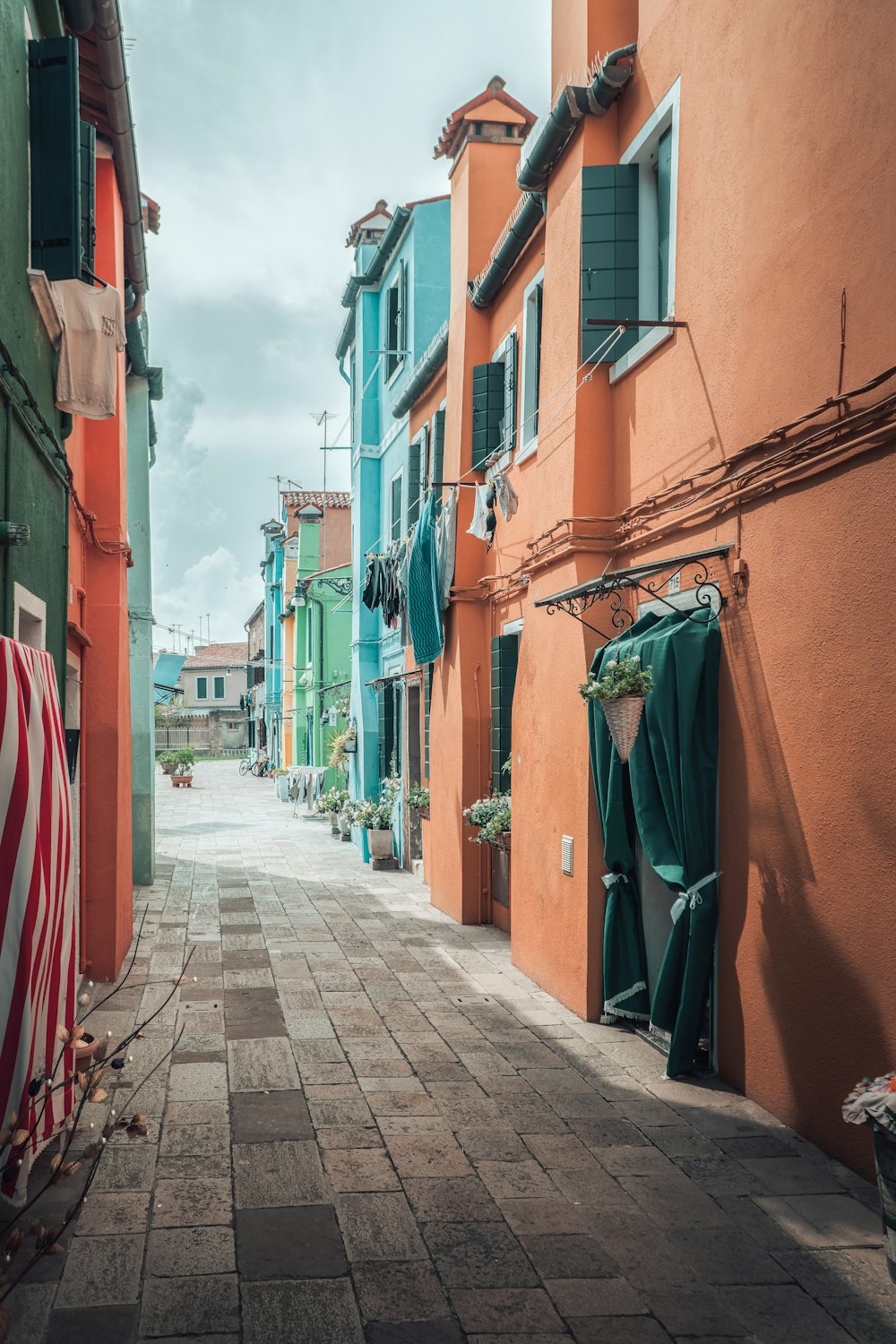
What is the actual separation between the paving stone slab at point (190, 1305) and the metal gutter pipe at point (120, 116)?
22.6 ft

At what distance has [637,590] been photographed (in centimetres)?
766

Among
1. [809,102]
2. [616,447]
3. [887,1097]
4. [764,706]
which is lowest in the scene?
[887,1097]

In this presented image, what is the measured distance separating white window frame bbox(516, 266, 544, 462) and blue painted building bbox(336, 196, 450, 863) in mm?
5071

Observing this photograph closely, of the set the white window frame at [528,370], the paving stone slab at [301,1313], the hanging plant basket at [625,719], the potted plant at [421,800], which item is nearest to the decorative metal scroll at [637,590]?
the hanging plant basket at [625,719]

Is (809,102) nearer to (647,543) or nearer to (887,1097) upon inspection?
(647,543)

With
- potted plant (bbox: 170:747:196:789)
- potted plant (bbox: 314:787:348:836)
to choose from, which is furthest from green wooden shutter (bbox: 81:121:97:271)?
potted plant (bbox: 170:747:196:789)

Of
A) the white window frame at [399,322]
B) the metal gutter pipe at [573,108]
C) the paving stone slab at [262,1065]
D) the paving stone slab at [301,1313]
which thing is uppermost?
the white window frame at [399,322]

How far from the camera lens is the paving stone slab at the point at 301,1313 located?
12.2 feet

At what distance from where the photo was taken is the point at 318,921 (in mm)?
11633

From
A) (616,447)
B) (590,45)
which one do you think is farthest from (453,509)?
(590,45)

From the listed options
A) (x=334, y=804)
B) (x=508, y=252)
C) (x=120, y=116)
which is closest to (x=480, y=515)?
(x=508, y=252)

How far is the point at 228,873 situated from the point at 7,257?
439 inches

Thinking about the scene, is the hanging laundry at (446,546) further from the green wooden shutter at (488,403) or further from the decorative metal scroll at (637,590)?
the decorative metal scroll at (637,590)

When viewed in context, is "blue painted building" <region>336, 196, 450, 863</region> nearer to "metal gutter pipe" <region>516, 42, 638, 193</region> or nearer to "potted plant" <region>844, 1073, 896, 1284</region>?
"metal gutter pipe" <region>516, 42, 638, 193</region>
